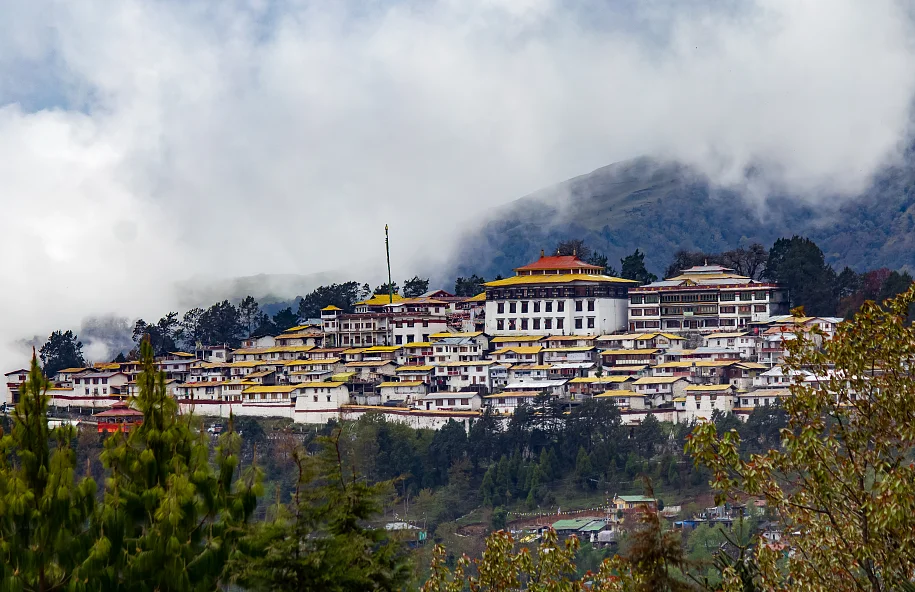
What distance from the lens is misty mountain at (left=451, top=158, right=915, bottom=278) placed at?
12325 cm

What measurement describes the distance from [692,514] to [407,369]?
17.7m

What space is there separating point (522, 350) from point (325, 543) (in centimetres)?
5087

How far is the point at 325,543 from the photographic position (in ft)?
46.2

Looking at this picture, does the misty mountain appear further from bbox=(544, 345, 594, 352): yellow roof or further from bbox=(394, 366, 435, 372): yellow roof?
bbox=(394, 366, 435, 372): yellow roof

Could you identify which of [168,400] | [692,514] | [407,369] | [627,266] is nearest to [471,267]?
[627,266]

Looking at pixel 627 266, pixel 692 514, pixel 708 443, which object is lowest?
pixel 692 514

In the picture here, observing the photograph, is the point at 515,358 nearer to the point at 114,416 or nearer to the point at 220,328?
the point at 114,416

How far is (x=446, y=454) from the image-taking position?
2343 inches

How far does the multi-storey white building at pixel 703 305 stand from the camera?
6681 centimetres

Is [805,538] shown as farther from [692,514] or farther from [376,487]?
[692,514]

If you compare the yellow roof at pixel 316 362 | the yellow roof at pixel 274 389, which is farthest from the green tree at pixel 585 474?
the yellow roof at pixel 316 362

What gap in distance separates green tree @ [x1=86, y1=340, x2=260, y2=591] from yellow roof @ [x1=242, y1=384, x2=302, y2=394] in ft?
162

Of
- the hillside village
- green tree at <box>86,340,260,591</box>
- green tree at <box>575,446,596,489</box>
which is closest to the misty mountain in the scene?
the hillside village

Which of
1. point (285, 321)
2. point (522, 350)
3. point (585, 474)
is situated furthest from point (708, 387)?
point (285, 321)
